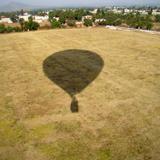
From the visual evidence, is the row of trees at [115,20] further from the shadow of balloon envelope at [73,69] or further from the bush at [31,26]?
the shadow of balloon envelope at [73,69]

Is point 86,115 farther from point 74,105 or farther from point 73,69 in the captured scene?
point 73,69

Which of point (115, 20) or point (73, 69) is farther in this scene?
point (115, 20)

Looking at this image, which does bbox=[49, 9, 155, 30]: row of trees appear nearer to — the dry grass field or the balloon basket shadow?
the dry grass field

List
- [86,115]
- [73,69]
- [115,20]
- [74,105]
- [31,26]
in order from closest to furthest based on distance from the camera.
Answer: [86,115] < [74,105] < [73,69] < [31,26] < [115,20]

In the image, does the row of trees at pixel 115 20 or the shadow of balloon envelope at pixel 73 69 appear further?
the row of trees at pixel 115 20

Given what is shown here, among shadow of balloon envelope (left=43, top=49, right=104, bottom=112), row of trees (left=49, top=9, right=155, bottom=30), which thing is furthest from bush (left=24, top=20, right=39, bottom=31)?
shadow of balloon envelope (left=43, top=49, right=104, bottom=112)

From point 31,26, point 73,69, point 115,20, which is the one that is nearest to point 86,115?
point 73,69

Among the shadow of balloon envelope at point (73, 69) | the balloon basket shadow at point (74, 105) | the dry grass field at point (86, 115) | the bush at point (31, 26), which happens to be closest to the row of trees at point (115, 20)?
the bush at point (31, 26)
